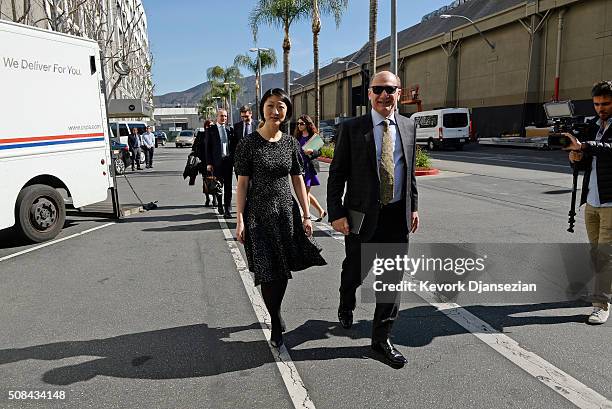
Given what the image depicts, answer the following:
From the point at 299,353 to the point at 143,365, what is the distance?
1.10 meters

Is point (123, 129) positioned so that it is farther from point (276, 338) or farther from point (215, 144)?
point (276, 338)

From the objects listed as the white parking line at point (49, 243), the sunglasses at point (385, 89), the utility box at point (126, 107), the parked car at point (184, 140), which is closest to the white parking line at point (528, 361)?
the sunglasses at point (385, 89)

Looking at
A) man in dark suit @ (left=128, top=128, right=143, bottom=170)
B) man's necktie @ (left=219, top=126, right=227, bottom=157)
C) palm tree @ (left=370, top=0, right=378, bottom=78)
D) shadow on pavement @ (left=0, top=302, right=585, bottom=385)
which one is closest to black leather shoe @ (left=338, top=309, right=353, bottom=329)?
shadow on pavement @ (left=0, top=302, right=585, bottom=385)

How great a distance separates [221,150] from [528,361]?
6265mm

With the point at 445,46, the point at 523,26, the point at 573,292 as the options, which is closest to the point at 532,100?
the point at 523,26

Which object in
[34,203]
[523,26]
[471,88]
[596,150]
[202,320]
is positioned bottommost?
[202,320]

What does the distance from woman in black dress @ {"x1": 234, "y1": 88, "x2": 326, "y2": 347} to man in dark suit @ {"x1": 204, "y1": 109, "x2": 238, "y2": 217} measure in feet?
16.0

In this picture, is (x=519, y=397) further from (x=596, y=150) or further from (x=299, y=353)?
(x=596, y=150)

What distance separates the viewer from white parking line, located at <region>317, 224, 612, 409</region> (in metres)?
2.78

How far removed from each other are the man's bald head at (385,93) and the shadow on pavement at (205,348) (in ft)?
5.67

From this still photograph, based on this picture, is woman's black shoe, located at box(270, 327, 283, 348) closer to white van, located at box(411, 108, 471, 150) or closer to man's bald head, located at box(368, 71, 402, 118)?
man's bald head, located at box(368, 71, 402, 118)

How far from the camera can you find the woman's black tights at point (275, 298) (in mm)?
A: 3432

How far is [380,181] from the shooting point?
3.15 meters

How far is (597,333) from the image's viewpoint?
12.0 feet
